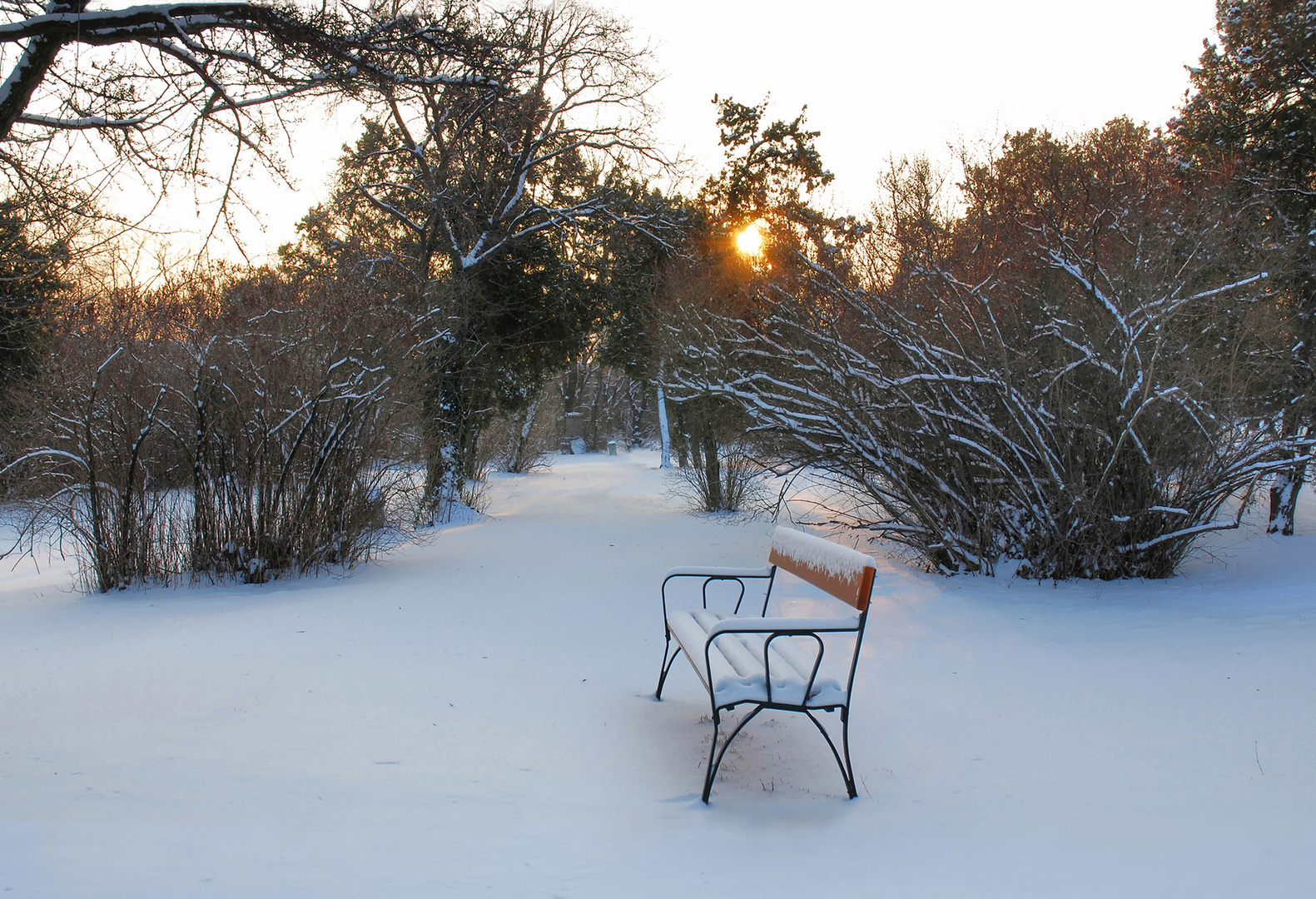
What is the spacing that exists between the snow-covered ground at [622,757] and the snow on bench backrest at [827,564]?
793 mm

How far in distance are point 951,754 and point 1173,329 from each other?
19.1ft

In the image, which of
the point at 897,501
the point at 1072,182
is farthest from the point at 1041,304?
the point at 897,501

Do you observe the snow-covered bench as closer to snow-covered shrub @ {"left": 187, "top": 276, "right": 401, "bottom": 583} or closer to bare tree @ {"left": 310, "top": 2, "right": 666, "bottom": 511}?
snow-covered shrub @ {"left": 187, "top": 276, "right": 401, "bottom": 583}

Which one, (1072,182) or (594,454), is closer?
(1072,182)

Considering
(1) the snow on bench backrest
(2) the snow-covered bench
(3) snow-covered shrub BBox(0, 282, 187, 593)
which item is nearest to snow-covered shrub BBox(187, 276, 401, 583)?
(3) snow-covered shrub BBox(0, 282, 187, 593)

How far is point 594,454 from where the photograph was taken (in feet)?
159

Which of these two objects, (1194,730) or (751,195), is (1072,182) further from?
(751,195)

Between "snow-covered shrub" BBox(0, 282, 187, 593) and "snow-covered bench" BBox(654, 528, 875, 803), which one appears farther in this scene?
"snow-covered shrub" BBox(0, 282, 187, 593)

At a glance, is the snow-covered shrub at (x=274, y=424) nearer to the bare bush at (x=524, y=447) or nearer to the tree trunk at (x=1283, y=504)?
the tree trunk at (x=1283, y=504)

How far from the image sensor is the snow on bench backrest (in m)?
3.52

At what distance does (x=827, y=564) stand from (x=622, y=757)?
1.35m

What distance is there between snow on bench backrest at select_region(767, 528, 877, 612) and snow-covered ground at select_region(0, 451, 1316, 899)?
31.2 inches

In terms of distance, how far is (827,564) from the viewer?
163 inches

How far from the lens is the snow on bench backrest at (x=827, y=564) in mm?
3520
